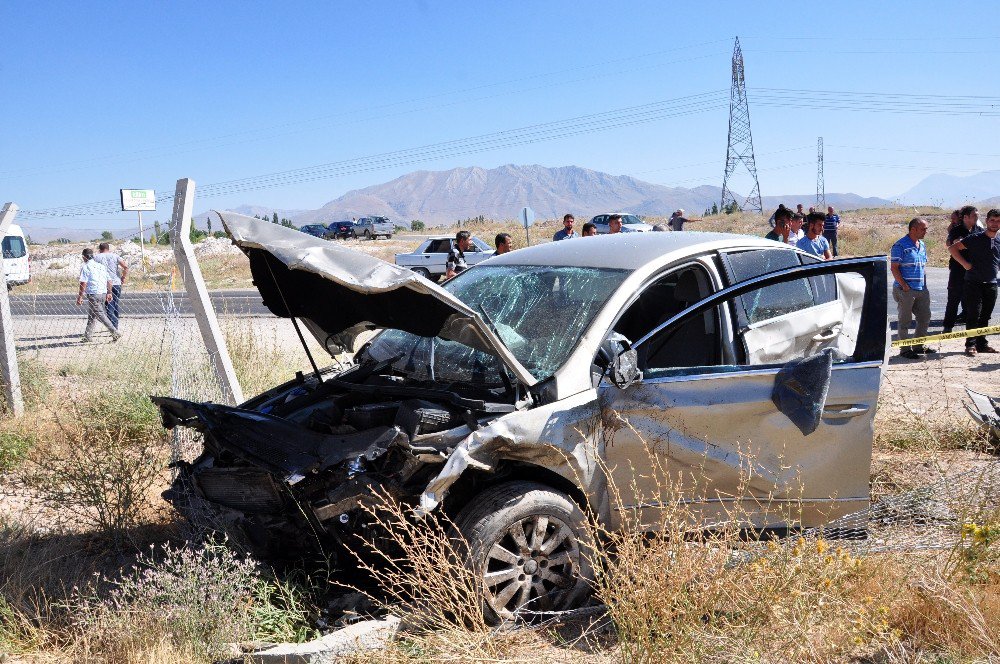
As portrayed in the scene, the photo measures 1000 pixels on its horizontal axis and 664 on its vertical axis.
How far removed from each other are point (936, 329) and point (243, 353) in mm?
10287

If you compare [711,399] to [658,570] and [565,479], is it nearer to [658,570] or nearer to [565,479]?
[565,479]

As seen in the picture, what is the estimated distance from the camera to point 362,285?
11.3ft

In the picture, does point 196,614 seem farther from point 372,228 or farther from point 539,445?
point 372,228

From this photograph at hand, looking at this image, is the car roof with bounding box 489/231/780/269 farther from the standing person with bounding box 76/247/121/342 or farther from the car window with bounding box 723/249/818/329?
the standing person with bounding box 76/247/121/342

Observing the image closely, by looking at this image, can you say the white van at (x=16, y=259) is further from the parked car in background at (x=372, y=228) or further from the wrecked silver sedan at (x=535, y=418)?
the parked car in background at (x=372, y=228)

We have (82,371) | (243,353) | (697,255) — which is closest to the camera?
(697,255)

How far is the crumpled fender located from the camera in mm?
3309

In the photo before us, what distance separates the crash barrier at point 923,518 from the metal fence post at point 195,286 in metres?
4.15

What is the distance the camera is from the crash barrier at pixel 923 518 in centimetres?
374

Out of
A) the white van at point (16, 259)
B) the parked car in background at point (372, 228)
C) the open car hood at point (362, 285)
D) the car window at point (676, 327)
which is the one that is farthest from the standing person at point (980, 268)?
the parked car in background at point (372, 228)

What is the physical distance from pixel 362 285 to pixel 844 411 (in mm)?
2361

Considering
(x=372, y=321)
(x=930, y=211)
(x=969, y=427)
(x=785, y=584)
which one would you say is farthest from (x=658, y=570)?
(x=930, y=211)

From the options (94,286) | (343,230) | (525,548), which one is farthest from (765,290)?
(343,230)

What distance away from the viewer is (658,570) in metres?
2.92
